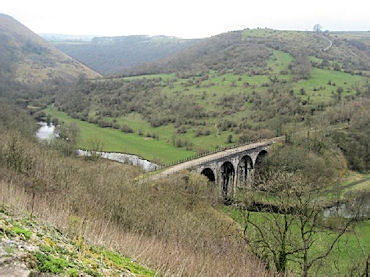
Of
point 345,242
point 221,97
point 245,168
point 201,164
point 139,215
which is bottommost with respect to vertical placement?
point 245,168

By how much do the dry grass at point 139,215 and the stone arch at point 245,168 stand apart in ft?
75.4

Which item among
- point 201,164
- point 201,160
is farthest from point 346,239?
point 201,160

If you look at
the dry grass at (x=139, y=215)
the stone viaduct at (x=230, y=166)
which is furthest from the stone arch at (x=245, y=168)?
the dry grass at (x=139, y=215)

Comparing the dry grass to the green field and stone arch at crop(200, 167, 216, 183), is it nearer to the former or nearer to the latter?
stone arch at crop(200, 167, 216, 183)

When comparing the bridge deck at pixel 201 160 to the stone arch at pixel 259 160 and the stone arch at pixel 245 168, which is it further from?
the stone arch at pixel 245 168

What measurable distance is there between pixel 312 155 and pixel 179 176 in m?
29.9

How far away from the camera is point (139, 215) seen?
25828 mm

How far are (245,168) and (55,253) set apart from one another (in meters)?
57.8

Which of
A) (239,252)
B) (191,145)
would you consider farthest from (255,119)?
(239,252)

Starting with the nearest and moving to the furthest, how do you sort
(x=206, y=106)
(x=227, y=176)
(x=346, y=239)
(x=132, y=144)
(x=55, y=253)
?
(x=55, y=253), (x=346, y=239), (x=227, y=176), (x=132, y=144), (x=206, y=106)

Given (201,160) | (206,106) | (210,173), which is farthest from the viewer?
(206,106)

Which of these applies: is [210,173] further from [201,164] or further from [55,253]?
[55,253]

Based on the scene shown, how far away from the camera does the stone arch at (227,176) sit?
194 feet

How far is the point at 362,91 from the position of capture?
98938 millimetres
